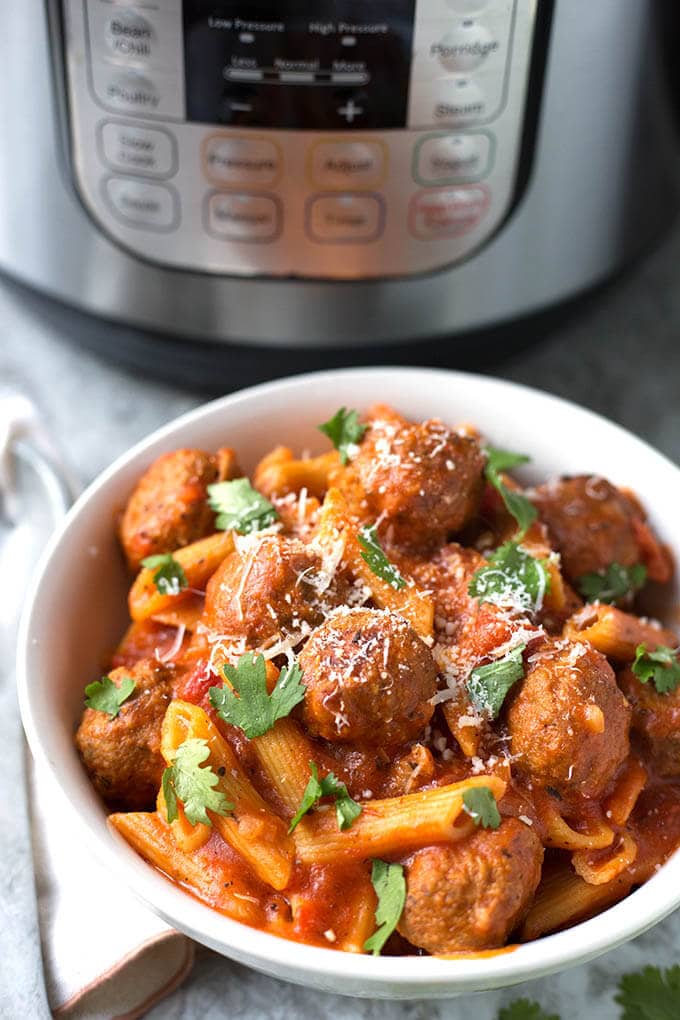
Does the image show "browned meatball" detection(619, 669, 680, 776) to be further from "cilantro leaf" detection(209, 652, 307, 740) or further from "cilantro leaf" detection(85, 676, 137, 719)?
"cilantro leaf" detection(85, 676, 137, 719)

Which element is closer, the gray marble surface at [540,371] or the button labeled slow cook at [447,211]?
the button labeled slow cook at [447,211]

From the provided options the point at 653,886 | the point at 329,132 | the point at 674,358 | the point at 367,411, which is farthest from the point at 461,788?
the point at 674,358

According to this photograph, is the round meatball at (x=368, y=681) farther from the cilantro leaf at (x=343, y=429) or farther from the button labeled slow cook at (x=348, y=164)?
the button labeled slow cook at (x=348, y=164)

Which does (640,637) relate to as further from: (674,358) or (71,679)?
(674,358)

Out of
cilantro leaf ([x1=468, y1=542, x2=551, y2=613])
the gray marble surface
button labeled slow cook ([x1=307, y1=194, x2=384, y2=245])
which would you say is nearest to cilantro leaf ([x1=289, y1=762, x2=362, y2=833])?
cilantro leaf ([x1=468, y1=542, x2=551, y2=613])

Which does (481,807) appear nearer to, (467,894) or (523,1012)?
(467,894)

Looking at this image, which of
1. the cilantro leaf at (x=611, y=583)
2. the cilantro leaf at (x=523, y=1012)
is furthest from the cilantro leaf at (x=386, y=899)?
the cilantro leaf at (x=611, y=583)
